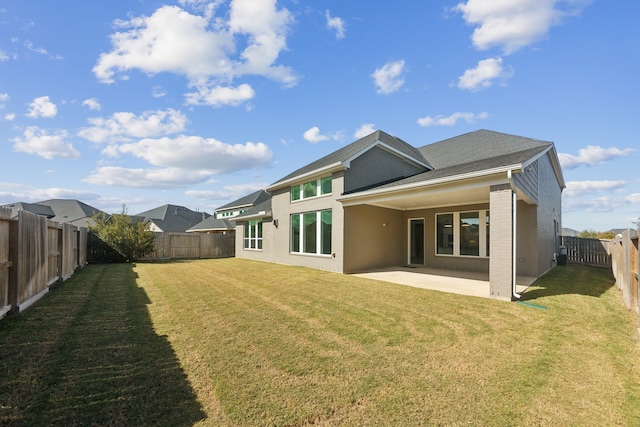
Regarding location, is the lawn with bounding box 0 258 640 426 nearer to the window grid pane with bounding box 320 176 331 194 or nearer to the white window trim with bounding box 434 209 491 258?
the white window trim with bounding box 434 209 491 258

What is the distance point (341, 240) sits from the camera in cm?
1184

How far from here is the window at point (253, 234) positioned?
18.7 meters

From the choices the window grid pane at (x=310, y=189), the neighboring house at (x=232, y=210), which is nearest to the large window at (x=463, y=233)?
the window grid pane at (x=310, y=189)

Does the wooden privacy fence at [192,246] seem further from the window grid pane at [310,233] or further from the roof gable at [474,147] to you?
the roof gable at [474,147]

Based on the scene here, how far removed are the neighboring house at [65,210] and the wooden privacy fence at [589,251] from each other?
39.5 meters

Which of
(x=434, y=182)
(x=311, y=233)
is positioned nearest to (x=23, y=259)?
(x=434, y=182)

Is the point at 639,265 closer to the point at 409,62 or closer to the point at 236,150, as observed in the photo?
the point at 409,62

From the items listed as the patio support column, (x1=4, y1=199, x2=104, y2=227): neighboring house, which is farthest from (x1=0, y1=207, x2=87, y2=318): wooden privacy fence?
(x1=4, y1=199, x2=104, y2=227): neighboring house

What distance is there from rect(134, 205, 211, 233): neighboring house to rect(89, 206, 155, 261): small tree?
1755cm

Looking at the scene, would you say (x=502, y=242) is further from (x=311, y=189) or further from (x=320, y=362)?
(x=311, y=189)

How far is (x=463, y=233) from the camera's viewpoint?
1223 cm

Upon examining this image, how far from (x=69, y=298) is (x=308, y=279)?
653 cm

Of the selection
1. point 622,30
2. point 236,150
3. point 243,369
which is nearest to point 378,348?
point 243,369

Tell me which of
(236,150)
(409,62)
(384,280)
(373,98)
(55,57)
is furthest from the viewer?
(236,150)
